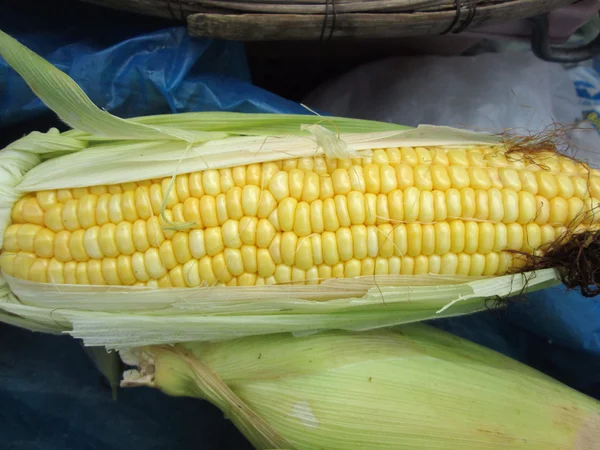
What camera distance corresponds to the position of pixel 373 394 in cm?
71

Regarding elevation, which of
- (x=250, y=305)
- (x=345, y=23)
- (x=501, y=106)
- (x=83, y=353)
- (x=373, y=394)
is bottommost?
(x=83, y=353)

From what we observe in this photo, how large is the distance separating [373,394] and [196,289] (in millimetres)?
308

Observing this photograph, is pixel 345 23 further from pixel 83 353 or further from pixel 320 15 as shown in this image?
pixel 83 353

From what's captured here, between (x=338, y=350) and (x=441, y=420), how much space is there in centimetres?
18

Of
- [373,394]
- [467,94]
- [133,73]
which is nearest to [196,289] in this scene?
[373,394]

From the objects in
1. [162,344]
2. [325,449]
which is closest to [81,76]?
[162,344]

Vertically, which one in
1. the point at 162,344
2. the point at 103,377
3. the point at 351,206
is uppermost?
the point at 351,206

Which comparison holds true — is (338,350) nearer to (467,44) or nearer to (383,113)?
(383,113)

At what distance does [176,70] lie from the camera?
0.88 metres

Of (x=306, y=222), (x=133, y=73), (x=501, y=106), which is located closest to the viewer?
(x=306, y=222)

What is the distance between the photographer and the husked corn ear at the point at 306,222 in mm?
694

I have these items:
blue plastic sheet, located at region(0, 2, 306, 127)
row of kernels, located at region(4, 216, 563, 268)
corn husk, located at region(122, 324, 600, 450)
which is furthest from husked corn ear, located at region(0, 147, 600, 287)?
blue plastic sheet, located at region(0, 2, 306, 127)

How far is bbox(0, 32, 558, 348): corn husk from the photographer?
0.71m

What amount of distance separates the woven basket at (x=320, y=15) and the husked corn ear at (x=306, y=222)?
0.23m
